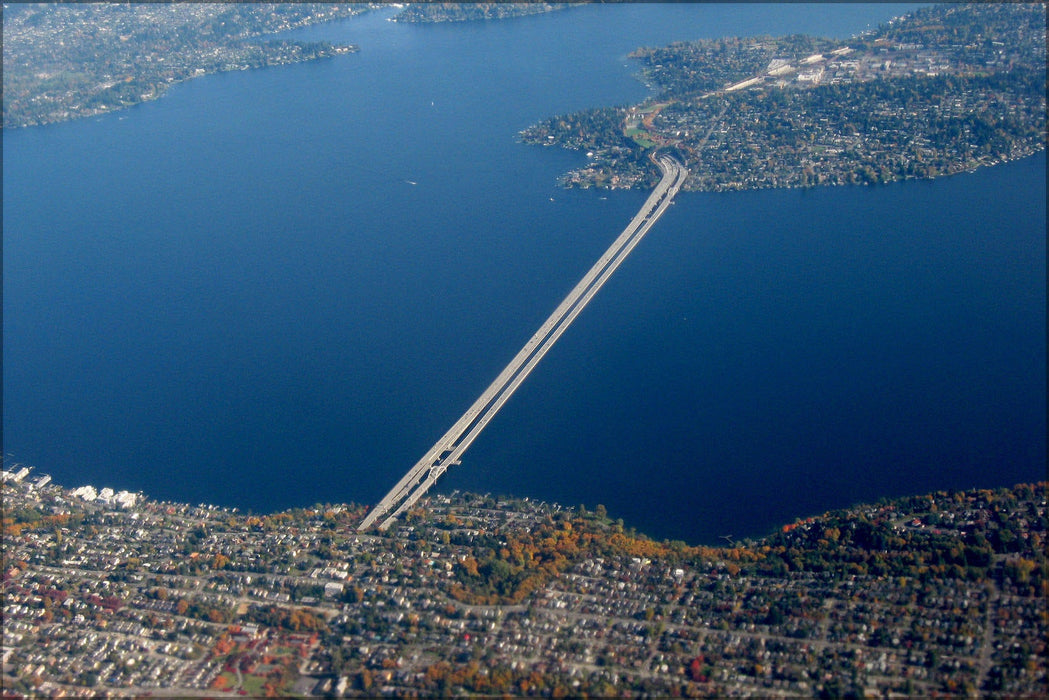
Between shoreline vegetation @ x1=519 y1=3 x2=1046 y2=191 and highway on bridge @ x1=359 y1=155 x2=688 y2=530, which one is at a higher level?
shoreline vegetation @ x1=519 y1=3 x2=1046 y2=191

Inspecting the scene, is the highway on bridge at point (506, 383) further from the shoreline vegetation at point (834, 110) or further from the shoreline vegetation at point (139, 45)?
the shoreline vegetation at point (139, 45)

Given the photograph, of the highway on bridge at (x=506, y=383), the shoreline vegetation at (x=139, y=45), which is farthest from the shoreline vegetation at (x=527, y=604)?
the shoreline vegetation at (x=139, y=45)

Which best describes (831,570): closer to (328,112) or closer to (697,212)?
(697,212)

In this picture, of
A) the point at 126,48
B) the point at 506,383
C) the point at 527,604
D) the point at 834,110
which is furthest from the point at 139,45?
the point at 527,604

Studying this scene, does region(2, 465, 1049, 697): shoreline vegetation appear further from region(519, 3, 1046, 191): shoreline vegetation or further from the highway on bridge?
region(519, 3, 1046, 191): shoreline vegetation

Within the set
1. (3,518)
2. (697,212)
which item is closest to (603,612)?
(3,518)

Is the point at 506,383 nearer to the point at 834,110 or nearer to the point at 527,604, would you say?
the point at 527,604

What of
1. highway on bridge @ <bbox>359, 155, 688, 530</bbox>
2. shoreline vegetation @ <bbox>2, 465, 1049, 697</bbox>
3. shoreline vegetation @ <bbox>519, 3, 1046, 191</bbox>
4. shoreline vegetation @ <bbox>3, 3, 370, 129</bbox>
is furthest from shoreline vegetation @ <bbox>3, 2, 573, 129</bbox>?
shoreline vegetation @ <bbox>2, 465, 1049, 697</bbox>
